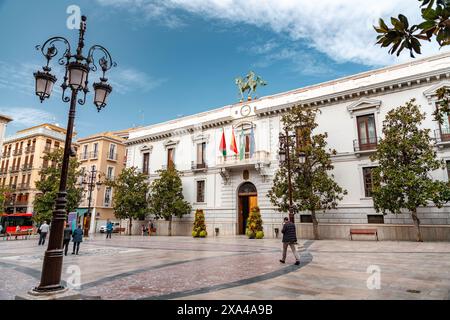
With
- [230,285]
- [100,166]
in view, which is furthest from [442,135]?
[100,166]

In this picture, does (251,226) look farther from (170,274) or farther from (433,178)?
(170,274)

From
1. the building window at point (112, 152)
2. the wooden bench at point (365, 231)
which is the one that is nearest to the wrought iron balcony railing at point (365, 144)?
the wooden bench at point (365, 231)

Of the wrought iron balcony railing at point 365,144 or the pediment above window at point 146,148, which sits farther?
the pediment above window at point 146,148

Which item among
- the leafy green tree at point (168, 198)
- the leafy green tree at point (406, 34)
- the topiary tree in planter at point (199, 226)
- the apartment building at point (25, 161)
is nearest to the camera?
the leafy green tree at point (406, 34)

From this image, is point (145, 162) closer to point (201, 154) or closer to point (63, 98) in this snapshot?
point (201, 154)

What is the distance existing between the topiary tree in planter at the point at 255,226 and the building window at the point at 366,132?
855 cm

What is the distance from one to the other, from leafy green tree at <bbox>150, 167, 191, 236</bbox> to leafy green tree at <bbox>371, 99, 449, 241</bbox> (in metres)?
15.5

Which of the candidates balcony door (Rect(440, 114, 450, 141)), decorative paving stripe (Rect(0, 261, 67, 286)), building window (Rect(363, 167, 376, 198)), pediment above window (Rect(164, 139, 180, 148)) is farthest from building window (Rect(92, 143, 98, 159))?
balcony door (Rect(440, 114, 450, 141))

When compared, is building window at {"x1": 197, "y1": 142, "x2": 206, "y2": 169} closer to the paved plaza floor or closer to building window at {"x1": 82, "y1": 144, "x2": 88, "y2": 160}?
the paved plaza floor

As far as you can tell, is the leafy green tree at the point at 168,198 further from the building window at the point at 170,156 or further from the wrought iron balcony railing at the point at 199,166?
the building window at the point at 170,156

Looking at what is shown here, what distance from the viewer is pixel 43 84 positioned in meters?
6.30

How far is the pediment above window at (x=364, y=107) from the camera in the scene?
19641mm
